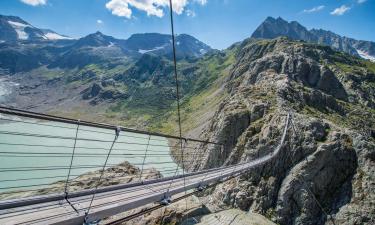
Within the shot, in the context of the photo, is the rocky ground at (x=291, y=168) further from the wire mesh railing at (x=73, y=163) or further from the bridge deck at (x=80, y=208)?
the bridge deck at (x=80, y=208)

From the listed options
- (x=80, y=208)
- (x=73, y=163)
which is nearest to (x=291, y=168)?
(x=80, y=208)

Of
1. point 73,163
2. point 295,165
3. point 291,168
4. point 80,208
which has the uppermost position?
point 80,208

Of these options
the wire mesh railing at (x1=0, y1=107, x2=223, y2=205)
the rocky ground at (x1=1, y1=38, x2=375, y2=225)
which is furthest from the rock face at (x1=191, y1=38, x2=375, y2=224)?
the wire mesh railing at (x1=0, y1=107, x2=223, y2=205)

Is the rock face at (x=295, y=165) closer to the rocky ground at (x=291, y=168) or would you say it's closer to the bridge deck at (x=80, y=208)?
the rocky ground at (x=291, y=168)

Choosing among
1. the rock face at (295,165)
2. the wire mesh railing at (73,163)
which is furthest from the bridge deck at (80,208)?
the rock face at (295,165)

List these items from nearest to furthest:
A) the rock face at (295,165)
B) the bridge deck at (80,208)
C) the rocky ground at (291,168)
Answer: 1. the bridge deck at (80,208)
2. the rocky ground at (291,168)
3. the rock face at (295,165)

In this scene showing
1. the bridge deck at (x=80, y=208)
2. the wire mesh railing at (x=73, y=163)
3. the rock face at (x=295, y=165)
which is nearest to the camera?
the bridge deck at (x=80, y=208)

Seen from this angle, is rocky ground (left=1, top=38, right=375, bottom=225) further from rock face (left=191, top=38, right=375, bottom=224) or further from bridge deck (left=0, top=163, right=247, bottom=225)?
bridge deck (left=0, top=163, right=247, bottom=225)

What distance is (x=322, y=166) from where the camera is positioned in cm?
2038

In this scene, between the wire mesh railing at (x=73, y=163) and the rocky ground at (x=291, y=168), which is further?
the rocky ground at (x=291, y=168)

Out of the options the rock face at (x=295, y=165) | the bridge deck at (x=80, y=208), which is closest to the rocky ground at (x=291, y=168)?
the rock face at (x=295, y=165)

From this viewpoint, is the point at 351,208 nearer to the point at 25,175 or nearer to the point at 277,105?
the point at 277,105

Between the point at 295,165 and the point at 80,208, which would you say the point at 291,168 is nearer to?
the point at 295,165

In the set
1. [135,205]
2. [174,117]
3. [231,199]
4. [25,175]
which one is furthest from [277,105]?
[174,117]
